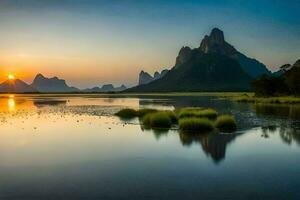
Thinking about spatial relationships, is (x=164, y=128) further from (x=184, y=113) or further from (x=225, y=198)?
(x=225, y=198)

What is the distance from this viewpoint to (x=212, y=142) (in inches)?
1198

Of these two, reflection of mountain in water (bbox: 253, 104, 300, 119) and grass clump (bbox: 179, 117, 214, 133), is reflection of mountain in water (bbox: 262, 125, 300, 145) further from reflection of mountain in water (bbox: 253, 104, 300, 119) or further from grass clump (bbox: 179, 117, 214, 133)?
reflection of mountain in water (bbox: 253, 104, 300, 119)

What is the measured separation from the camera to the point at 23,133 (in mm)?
37906

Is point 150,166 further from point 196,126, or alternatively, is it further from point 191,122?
A: point 191,122

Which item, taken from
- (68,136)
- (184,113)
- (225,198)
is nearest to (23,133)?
(68,136)

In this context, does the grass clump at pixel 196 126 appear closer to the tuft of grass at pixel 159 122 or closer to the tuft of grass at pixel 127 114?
the tuft of grass at pixel 159 122

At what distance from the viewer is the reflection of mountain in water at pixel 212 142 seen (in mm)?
25359

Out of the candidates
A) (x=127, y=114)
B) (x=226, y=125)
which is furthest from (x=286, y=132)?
(x=127, y=114)

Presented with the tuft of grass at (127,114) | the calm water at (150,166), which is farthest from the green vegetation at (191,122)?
the tuft of grass at (127,114)

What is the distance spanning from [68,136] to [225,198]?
2292 centimetres

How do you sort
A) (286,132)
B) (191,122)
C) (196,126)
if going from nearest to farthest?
(286,132), (196,126), (191,122)

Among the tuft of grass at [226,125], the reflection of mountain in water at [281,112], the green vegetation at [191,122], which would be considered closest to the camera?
the green vegetation at [191,122]

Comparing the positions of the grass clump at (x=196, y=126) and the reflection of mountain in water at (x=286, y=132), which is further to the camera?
the grass clump at (x=196, y=126)

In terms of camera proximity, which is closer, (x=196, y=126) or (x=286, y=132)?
(x=286, y=132)
